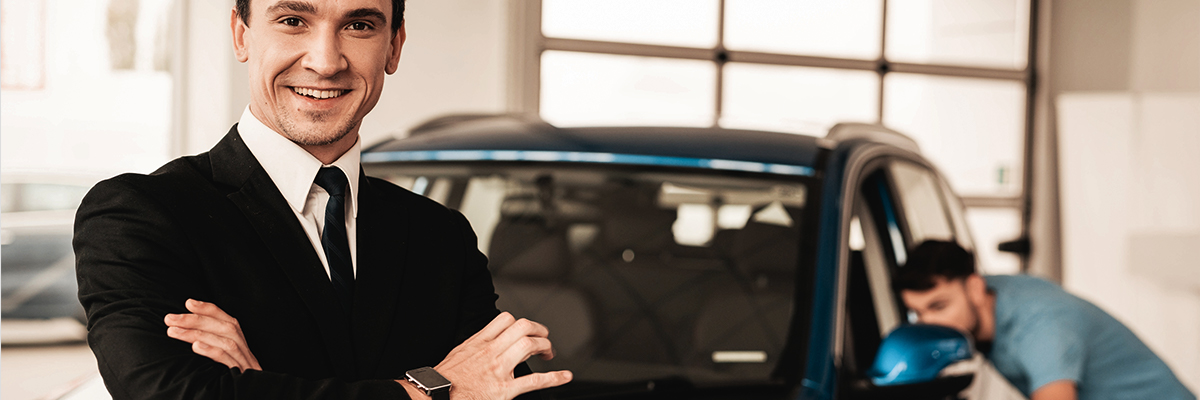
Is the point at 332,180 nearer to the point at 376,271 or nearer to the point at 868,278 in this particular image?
the point at 376,271

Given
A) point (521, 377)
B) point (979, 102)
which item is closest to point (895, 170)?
point (521, 377)

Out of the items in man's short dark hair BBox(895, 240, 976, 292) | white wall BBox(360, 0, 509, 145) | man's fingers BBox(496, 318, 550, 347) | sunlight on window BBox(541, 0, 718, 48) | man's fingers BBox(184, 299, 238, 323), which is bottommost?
man's short dark hair BBox(895, 240, 976, 292)

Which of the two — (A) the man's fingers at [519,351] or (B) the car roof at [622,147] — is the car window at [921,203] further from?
(A) the man's fingers at [519,351]

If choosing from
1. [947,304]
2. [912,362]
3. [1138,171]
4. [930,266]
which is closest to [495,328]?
[912,362]

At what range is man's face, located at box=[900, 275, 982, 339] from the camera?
2473 mm

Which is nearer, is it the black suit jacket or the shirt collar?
the black suit jacket

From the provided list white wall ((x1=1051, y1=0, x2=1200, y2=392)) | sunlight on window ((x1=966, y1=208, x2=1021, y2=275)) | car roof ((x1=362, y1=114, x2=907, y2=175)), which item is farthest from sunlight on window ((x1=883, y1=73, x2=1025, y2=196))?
car roof ((x1=362, y1=114, x2=907, y2=175))

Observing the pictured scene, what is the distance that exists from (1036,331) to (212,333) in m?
2.38

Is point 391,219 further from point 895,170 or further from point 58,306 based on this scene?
point 895,170

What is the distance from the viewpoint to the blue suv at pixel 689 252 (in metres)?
1.78

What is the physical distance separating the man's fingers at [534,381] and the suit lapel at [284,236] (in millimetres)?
178

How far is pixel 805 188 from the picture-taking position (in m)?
2.07

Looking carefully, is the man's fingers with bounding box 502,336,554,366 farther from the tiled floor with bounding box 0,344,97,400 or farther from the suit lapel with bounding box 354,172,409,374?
the tiled floor with bounding box 0,344,97,400

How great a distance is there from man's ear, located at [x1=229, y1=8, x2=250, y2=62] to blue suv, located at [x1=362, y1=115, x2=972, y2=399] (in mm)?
815
